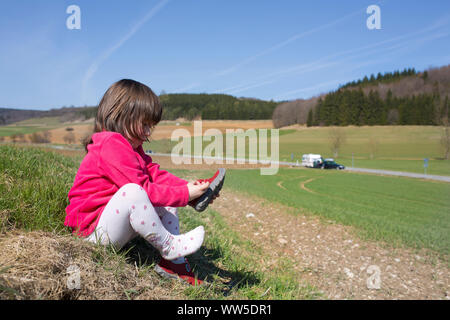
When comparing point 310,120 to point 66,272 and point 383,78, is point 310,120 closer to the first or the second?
point 383,78

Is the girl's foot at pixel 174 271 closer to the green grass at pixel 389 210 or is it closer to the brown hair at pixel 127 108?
the brown hair at pixel 127 108

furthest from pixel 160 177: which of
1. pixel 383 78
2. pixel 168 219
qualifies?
pixel 383 78

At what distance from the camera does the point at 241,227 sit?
658 centimetres

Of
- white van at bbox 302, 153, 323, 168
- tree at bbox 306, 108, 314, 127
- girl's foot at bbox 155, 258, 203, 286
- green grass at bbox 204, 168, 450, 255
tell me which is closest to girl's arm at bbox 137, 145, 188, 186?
→ girl's foot at bbox 155, 258, 203, 286

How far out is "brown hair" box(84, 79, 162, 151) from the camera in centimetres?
211

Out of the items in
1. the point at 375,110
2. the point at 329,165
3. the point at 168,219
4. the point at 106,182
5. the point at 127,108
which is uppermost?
the point at 375,110

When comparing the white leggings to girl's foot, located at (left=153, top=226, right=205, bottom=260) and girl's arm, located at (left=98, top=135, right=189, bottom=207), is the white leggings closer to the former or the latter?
girl's foot, located at (left=153, top=226, right=205, bottom=260)

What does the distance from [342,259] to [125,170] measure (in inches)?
175

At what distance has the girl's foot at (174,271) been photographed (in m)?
2.07

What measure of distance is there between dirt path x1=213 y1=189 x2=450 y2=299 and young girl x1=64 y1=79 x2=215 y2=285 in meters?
2.27

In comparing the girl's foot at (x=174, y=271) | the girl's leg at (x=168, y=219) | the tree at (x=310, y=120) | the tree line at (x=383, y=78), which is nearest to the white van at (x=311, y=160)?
the girl's leg at (x=168, y=219)

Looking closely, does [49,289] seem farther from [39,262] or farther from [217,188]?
[217,188]

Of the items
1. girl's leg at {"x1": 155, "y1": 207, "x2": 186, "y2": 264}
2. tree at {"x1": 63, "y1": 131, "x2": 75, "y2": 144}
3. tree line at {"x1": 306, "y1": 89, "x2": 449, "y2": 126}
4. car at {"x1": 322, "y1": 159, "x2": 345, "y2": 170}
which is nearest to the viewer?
Result: girl's leg at {"x1": 155, "y1": 207, "x2": 186, "y2": 264}

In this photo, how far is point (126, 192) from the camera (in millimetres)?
1759
